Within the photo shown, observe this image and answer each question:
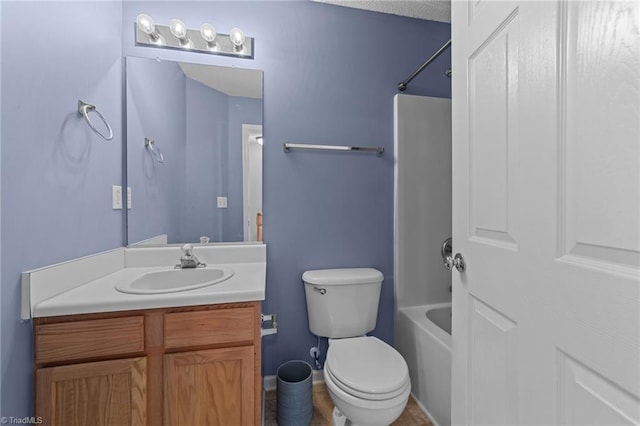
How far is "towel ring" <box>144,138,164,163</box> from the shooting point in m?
1.54

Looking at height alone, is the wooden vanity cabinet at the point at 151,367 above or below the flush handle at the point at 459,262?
below

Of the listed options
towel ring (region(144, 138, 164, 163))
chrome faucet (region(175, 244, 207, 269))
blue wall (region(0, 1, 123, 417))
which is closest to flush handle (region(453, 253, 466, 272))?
chrome faucet (region(175, 244, 207, 269))

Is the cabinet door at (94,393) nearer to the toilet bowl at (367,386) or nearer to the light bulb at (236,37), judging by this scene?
the toilet bowl at (367,386)

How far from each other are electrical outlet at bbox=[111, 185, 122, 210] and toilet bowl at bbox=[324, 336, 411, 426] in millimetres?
1304

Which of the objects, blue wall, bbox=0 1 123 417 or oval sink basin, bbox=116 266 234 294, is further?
oval sink basin, bbox=116 266 234 294

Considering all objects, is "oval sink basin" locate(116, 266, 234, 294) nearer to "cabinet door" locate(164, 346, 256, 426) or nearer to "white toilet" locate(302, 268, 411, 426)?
"cabinet door" locate(164, 346, 256, 426)

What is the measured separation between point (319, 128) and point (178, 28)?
915 mm

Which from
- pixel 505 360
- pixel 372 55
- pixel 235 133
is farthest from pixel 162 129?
pixel 505 360

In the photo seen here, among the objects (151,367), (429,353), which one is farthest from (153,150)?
(429,353)

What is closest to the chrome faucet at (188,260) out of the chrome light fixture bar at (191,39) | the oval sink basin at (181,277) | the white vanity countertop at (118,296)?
the oval sink basin at (181,277)

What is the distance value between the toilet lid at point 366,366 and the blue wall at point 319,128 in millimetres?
384

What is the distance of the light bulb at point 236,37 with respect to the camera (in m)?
1.56

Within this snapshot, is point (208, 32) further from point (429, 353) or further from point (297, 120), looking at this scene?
point (429, 353)

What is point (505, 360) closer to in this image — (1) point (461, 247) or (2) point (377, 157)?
(1) point (461, 247)
